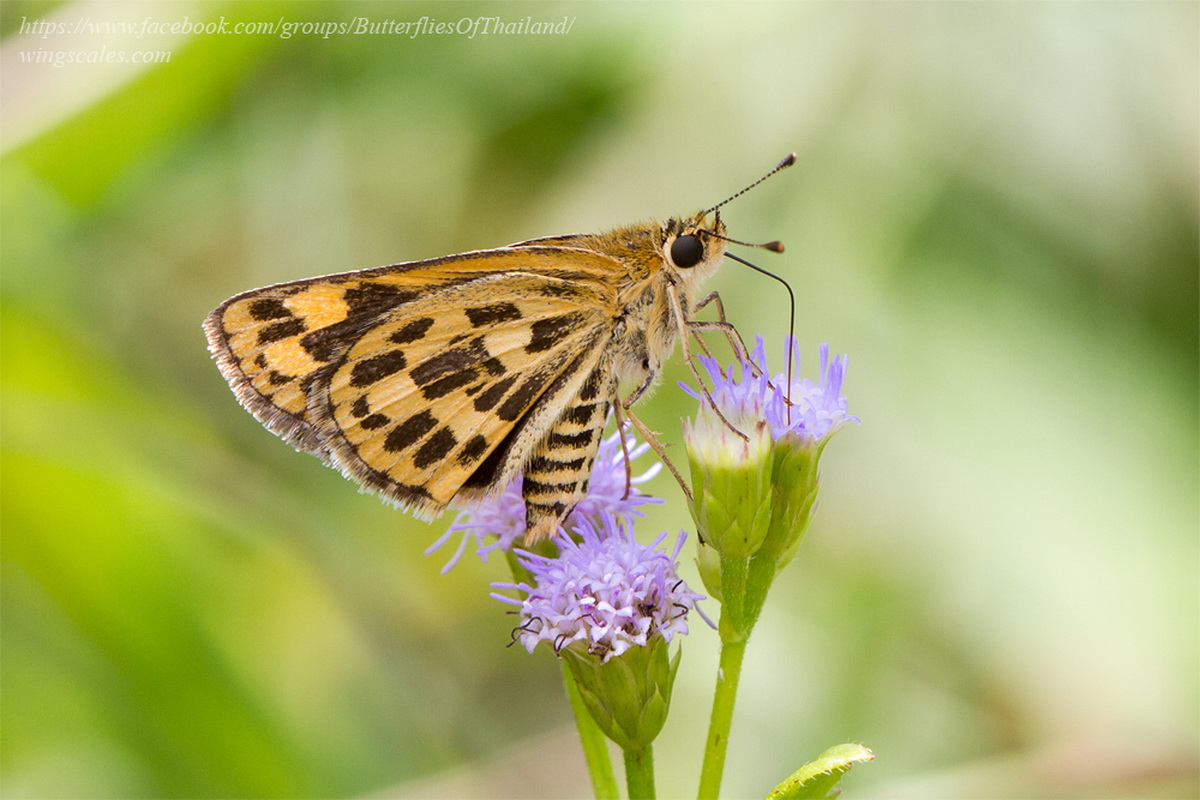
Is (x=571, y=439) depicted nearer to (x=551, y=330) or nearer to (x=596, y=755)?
(x=551, y=330)

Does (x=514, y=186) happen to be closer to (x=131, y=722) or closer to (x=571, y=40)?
(x=571, y=40)

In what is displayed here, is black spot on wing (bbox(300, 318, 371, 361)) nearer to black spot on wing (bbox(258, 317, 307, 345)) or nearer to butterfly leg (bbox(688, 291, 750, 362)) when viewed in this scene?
black spot on wing (bbox(258, 317, 307, 345))

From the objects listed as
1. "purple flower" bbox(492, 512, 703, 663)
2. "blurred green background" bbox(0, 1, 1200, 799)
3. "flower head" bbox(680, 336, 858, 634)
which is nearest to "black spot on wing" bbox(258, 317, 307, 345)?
"purple flower" bbox(492, 512, 703, 663)

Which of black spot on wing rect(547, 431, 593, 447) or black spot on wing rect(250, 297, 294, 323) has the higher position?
black spot on wing rect(250, 297, 294, 323)


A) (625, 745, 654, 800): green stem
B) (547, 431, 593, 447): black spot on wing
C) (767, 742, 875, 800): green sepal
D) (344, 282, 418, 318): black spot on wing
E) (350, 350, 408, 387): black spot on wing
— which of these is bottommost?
(767, 742, 875, 800): green sepal

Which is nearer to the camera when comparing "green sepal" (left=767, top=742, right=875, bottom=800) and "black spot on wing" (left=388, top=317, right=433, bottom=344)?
"green sepal" (left=767, top=742, right=875, bottom=800)

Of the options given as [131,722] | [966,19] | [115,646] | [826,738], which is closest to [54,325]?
[115,646]

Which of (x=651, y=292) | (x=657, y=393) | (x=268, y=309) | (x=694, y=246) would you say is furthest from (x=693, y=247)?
(x=657, y=393)

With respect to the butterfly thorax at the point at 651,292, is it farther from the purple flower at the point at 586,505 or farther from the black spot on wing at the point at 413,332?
the black spot on wing at the point at 413,332
